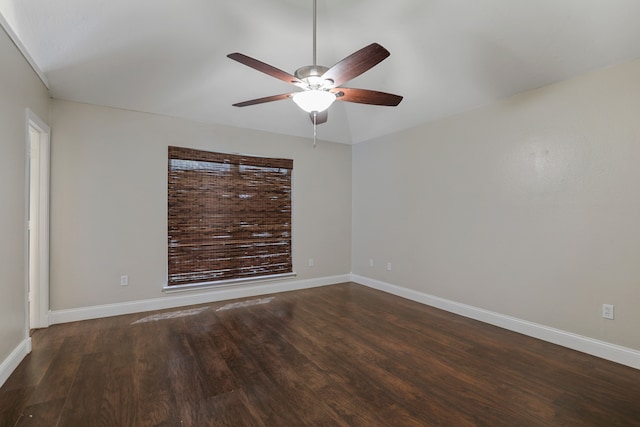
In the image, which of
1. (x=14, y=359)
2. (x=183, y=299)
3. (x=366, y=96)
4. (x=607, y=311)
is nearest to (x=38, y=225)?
(x=14, y=359)

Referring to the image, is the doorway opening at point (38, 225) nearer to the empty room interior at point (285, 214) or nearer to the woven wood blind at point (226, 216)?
the empty room interior at point (285, 214)

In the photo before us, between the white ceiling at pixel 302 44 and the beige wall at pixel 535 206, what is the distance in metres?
0.32

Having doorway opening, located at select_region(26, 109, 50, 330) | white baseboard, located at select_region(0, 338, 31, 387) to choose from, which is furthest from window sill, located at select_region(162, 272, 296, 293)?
white baseboard, located at select_region(0, 338, 31, 387)

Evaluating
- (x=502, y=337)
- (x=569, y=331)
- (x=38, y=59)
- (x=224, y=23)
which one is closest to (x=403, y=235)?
(x=502, y=337)

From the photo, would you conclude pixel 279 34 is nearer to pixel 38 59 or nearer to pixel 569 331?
pixel 38 59

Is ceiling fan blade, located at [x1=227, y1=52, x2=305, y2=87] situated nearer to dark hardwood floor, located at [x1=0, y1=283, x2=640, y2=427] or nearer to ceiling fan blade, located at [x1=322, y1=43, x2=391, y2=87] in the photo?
ceiling fan blade, located at [x1=322, y1=43, x2=391, y2=87]

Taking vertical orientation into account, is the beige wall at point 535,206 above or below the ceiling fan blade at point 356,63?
below

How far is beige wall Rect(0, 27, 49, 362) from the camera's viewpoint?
2.16m

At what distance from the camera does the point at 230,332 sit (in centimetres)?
309

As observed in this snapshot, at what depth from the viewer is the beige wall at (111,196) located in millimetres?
3320

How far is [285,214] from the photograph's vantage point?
4.76 meters

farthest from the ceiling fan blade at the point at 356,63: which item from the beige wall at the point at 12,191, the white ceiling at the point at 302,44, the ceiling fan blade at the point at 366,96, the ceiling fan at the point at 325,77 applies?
the beige wall at the point at 12,191

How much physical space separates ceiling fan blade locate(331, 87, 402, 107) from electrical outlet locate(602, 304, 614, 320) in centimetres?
244

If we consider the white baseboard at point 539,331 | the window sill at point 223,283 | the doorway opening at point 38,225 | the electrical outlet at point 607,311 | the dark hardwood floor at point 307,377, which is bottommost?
the dark hardwood floor at point 307,377
